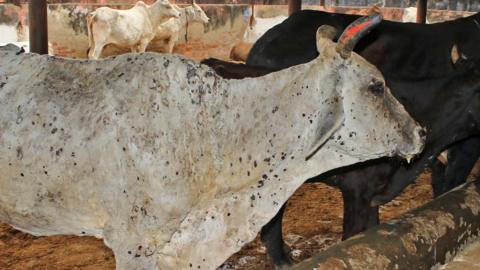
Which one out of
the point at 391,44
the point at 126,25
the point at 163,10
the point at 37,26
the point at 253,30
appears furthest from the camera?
the point at 253,30

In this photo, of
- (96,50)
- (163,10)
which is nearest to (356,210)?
(96,50)

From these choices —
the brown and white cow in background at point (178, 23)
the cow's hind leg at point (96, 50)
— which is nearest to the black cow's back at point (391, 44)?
the cow's hind leg at point (96, 50)

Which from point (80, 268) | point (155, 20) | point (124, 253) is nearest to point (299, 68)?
point (124, 253)

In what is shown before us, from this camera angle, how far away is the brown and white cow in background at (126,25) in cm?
1332

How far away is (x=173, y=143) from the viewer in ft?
10.2

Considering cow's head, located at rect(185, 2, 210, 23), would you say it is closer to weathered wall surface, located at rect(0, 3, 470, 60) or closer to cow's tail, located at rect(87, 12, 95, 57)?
weathered wall surface, located at rect(0, 3, 470, 60)

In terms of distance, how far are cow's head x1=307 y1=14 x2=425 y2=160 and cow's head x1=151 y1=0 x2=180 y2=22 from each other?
11.5 metres

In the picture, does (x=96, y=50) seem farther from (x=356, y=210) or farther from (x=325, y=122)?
(x=325, y=122)

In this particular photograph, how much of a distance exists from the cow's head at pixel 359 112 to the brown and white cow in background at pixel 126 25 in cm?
1034

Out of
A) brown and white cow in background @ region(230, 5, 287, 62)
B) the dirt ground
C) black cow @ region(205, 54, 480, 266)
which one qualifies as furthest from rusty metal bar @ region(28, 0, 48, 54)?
brown and white cow in background @ region(230, 5, 287, 62)

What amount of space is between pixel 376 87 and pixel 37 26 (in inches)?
148

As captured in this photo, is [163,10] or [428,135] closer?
[428,135]

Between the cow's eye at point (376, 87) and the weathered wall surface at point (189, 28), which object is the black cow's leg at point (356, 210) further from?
the weathered wall surface at point (189, 28)

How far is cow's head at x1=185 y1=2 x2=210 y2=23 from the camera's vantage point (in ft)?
49.6
